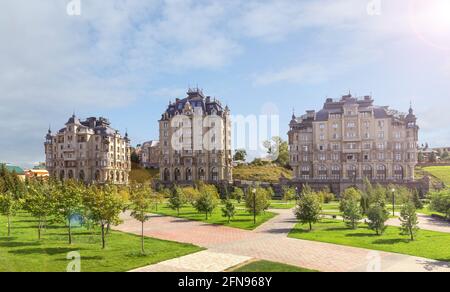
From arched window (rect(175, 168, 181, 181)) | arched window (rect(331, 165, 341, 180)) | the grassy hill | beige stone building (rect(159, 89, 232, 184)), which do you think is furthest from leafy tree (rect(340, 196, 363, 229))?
the grassy hill

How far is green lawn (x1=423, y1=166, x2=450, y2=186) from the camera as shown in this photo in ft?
289

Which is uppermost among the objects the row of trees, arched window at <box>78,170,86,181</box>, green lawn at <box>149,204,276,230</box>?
arched window at <box>78,170,86,181</box>

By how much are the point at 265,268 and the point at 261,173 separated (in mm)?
72675

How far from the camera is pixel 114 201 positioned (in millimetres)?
24688

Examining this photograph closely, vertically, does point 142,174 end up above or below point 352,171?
below

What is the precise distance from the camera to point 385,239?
89.9 feet

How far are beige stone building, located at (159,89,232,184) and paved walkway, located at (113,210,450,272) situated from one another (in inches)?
1795

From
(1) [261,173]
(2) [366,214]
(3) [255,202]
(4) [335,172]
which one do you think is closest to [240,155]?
(1) [261,173]

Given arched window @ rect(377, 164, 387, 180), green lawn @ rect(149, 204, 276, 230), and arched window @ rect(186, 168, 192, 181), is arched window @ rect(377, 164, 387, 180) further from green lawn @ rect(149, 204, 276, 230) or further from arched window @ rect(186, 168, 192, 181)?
arched window @ rect(186, 168, 192, 181)

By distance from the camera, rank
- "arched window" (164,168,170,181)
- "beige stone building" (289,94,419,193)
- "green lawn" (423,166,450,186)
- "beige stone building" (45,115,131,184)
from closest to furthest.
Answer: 1. "beige stone building" (289,94,419,193)
2. "arched window" (164,168,170,181)
3. "green lawn" (423,166,450,186)
4. "beige stone building" (45,115,131,184)

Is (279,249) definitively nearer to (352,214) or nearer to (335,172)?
(352,214)
